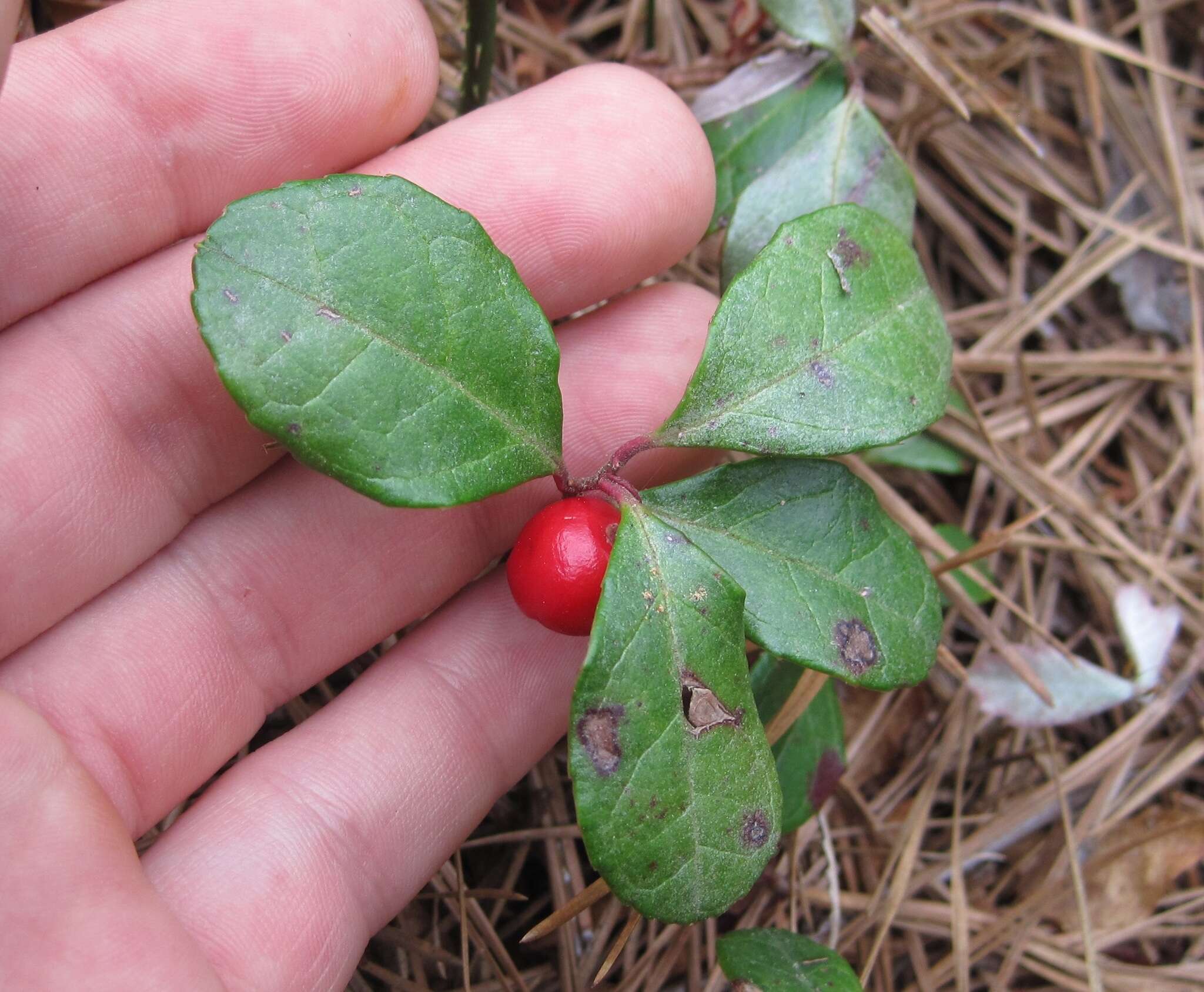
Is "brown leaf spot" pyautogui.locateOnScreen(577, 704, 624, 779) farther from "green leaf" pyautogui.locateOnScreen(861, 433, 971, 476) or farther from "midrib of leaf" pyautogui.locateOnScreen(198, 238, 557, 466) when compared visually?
"green leaf" pyautogui.locateOnScreen(861, 433, 971, 476)

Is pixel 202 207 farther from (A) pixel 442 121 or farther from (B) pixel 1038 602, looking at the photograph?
(B) pixel 1038 602

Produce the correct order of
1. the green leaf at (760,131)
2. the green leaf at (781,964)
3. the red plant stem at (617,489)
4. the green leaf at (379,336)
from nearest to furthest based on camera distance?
the green leaf at (379,336), the red plant stem at (617,489), the green leaf at (781,964), the green leaf at (760,131)

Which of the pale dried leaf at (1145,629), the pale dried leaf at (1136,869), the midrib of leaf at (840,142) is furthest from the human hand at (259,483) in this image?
the pale dried leaf at (1136,869)

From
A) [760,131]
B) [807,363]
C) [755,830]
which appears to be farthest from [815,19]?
[755,830]

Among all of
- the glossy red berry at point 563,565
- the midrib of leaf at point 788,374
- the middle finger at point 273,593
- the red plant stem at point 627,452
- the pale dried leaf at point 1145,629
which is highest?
the midrib of leaf at point 788,374

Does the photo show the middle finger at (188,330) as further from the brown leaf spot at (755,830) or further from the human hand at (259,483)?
the brown leaf spot at (755,830)

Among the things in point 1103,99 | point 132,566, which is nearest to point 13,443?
point 132,566
